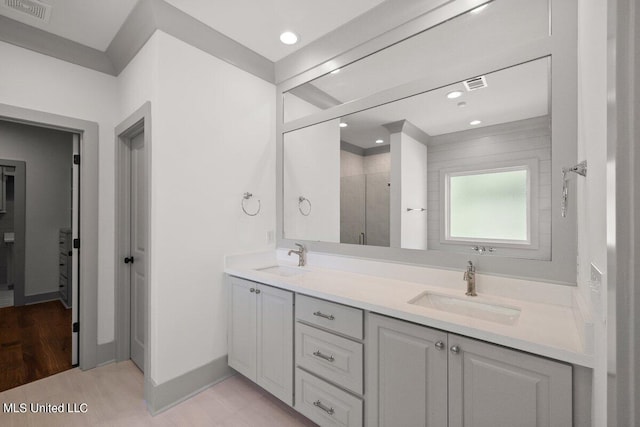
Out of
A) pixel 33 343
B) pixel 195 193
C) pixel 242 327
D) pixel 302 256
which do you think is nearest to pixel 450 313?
pixel 302 256

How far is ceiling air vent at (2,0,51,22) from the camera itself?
1.89m

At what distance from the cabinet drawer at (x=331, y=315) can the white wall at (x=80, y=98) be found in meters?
1.90

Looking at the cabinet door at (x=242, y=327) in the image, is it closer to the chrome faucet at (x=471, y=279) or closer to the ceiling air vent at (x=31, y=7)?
the chrome faucet at (x=471, y=279)

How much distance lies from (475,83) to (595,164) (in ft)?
3.05

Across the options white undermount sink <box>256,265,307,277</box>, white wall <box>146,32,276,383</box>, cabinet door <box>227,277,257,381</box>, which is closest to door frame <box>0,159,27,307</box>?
white wall <box>146,32,276,383</box>

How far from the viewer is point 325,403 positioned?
5.31ft

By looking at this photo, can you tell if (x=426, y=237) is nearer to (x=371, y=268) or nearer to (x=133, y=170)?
(x=371, y=268)

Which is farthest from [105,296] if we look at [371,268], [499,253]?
[499,253]

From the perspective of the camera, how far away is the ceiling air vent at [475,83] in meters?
1.64

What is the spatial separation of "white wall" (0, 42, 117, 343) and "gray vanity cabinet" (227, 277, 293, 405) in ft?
3.92

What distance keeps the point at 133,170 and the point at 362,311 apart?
7.65 feet

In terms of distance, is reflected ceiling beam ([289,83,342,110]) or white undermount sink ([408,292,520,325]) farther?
reflected ceiling beam ([289,83,342,110])

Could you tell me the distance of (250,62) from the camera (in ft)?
8.20

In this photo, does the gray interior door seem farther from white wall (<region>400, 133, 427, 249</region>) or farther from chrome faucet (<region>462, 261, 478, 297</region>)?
chrome faucet (<region>462, 261, 478, 297</region>)
